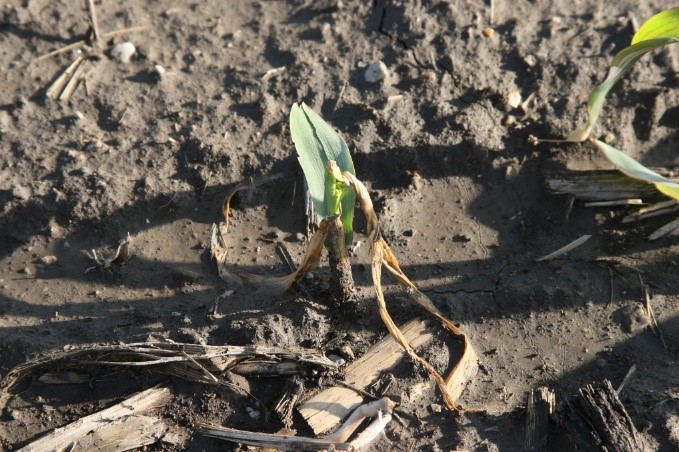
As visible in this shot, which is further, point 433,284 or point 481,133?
point 481,133

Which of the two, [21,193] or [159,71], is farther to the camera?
[159,71]

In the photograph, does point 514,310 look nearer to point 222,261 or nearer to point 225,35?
point 222,261

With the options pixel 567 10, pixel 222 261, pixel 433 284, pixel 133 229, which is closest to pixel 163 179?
pixel 133 229

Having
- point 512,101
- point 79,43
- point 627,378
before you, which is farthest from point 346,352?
point 79,43

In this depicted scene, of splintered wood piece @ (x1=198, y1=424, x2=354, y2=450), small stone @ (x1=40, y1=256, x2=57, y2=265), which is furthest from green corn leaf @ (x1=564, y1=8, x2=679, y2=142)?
small stone @ (x1=40, y1=256, x2=57, y2=265)

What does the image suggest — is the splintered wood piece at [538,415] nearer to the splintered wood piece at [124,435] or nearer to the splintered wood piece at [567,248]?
the splintered wood piece at [567,248]

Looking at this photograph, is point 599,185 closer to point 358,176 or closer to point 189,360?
point 358,176
